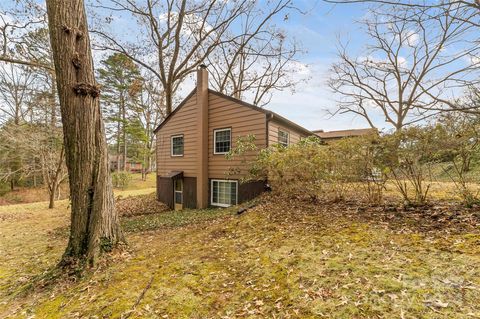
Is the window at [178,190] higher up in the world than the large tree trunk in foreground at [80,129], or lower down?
lower down

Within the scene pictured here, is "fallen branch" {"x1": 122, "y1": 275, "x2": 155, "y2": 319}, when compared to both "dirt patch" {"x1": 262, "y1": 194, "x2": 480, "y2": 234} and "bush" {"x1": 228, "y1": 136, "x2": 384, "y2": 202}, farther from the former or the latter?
"bush" {"x1": 228, "y1": 136, "x2": 384, "y2": 202}

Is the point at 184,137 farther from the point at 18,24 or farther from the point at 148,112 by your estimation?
the point at 148,112

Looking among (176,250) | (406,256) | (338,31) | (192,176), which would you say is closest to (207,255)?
(176,250)

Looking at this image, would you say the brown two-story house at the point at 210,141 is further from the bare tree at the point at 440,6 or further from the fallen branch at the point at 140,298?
the fallen branch at the point at 140,298

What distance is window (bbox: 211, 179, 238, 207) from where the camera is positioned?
9.97m

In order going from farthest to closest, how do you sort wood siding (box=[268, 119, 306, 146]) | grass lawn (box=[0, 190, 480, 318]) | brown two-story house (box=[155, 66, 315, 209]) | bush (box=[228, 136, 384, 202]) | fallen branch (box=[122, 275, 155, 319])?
brown two-story house (box=[155, 66, 315, 209]) → wood siding (box=[268, 119, 306, 146]) → bush (box=[228, 136, 384, 202]) → fallen branch (box=[122, 275, 155, 319]) → grass lawn (box=[0, 190, 480, 318])

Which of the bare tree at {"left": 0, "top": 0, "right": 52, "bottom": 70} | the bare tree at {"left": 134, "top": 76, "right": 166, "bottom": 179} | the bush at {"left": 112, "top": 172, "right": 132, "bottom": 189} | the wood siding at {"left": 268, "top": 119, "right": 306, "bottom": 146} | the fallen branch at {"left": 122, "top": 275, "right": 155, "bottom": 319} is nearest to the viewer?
the fallen branch at {"left": 122, "top": 275, "right": 155, "bottom": 319}

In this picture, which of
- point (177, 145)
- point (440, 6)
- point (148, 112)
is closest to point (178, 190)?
point (177, 145)

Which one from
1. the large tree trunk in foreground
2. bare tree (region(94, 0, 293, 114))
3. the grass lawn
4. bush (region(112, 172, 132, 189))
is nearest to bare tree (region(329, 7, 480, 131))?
bare tree (region(94, 0, 293, 114))

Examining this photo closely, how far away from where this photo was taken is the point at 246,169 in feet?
30.6

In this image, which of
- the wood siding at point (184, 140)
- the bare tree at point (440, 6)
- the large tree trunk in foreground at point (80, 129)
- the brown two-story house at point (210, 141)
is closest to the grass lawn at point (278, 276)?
the large tree trunk in foreground at point (80, 129)

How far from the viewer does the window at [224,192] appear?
32.7ft

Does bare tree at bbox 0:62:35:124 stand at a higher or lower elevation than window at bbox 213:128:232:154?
higher

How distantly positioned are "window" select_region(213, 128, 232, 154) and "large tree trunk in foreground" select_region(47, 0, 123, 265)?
613cm
